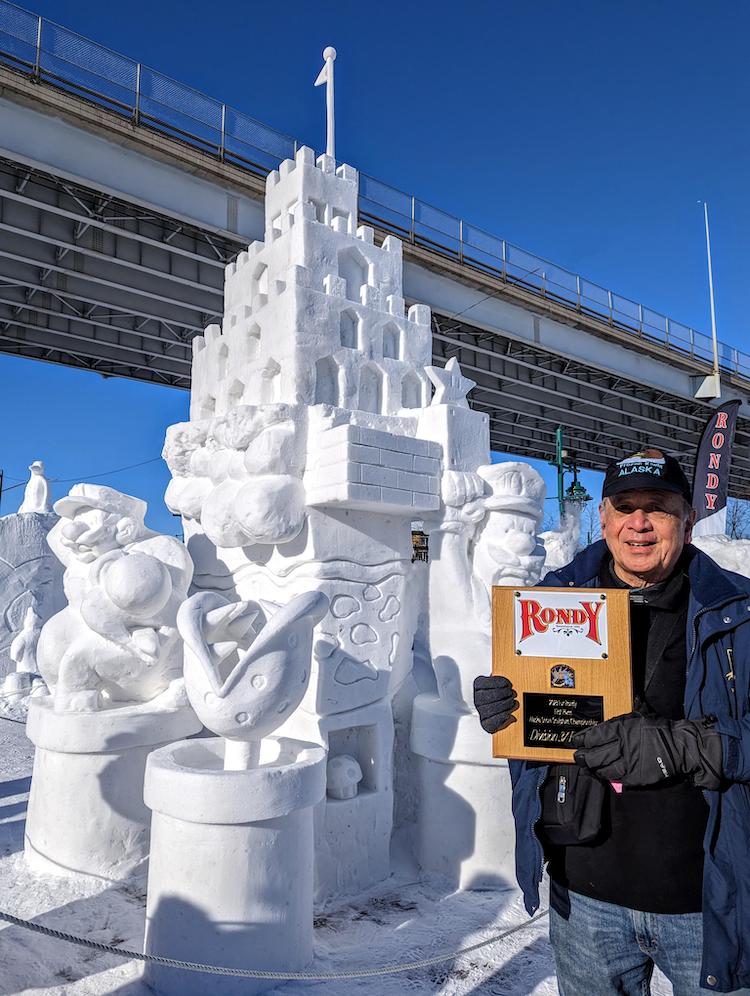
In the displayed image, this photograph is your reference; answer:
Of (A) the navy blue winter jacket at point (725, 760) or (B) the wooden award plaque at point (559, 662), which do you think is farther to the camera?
(B) the wooden award plaque at point (559, 662)

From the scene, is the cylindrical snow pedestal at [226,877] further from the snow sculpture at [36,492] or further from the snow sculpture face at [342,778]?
the snow sculpture at [36,492]

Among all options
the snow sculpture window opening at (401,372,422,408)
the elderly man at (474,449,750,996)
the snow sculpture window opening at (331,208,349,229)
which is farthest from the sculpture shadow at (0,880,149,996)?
the snow sculpture window opening at (331,208,349,229)

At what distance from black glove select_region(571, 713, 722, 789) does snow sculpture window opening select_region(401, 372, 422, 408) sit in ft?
12.6

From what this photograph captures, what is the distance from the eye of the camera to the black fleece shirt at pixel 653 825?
180 centimetres

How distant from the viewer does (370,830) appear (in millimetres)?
4301

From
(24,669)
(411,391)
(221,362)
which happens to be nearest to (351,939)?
(411,391)

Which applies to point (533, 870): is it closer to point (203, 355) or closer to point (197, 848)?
point (197, 848)

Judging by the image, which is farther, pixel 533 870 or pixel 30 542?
pixel 30 542

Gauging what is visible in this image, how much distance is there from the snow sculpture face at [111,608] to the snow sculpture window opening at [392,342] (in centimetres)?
201

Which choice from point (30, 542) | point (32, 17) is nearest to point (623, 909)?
point (32, 17)

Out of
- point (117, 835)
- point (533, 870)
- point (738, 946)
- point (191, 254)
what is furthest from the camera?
point (191, 254)

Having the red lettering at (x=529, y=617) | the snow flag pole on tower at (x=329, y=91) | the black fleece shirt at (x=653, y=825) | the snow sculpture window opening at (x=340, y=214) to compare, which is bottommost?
the black fleece shirt at (x=653, y=825)

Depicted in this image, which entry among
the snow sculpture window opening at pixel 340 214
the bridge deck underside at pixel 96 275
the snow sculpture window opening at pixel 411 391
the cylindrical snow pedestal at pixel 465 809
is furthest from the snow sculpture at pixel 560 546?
the cylindrical snow pedestal at pixel 465 809

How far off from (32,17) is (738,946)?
30.8 ft
